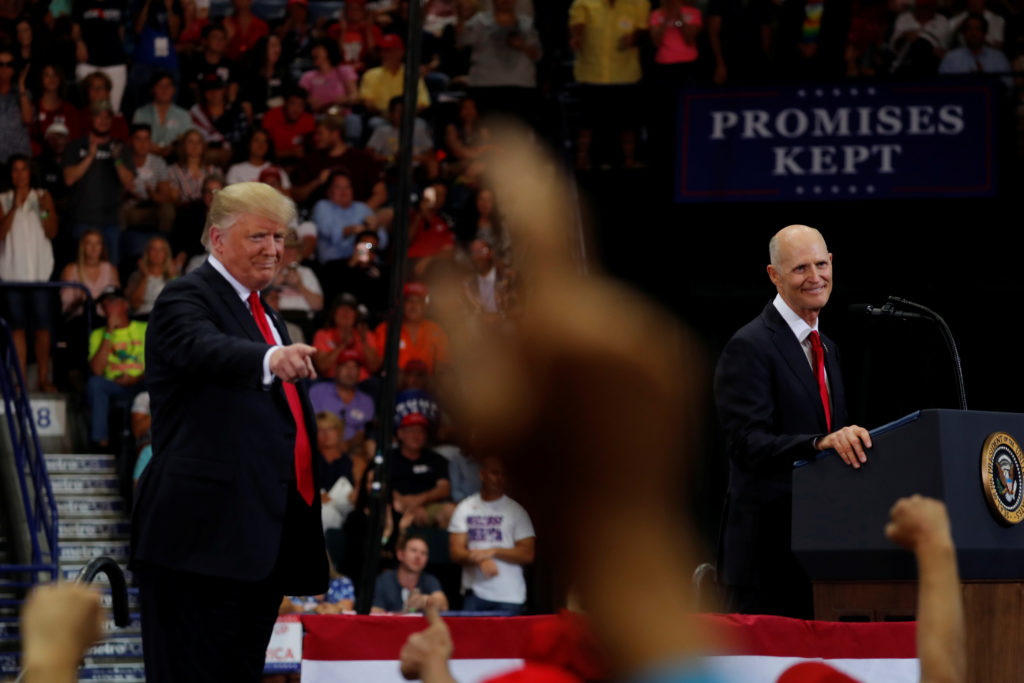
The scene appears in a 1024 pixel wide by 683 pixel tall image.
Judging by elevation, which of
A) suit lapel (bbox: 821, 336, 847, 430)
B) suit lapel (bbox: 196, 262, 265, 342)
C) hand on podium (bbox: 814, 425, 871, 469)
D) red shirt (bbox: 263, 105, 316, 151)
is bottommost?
hand on podium (bbox: 814, 425, 871, 469)

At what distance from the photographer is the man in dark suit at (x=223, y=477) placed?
3570 mm

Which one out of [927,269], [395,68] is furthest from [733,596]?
[395,68]

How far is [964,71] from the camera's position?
11359 mm

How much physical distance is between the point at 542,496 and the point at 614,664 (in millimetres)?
215

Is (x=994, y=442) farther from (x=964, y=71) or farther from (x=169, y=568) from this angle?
(x=964, y=71)

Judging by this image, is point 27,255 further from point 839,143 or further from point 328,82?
point 839,143

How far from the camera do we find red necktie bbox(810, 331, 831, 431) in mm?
4496

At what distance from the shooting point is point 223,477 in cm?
363

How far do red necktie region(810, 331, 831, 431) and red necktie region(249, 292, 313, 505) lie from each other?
1592 mm

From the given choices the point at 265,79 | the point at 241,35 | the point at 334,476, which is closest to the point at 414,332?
the point at 334,476

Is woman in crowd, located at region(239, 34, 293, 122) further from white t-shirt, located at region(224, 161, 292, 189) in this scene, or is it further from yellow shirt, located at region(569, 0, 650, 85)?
yellow shirt, located at region(569, 0, 650, 85)

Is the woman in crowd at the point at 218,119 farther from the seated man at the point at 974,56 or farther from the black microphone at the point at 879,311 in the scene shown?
the black microphone at the point at 879,311

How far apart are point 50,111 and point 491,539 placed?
612cm

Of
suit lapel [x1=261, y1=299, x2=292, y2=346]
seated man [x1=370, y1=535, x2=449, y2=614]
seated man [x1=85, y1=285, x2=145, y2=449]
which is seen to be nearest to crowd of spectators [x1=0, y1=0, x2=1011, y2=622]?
seated man [x1=85, y1=285, x2=145, y2=449]
